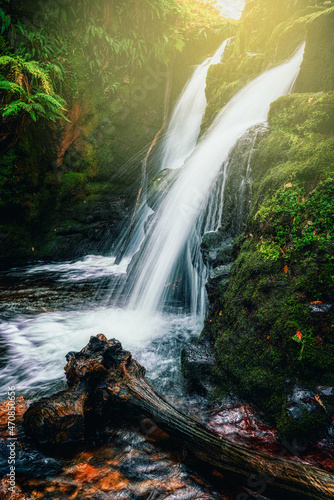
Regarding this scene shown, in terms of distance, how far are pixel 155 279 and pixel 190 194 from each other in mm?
2246

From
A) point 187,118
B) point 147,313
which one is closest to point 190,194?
point 147,313

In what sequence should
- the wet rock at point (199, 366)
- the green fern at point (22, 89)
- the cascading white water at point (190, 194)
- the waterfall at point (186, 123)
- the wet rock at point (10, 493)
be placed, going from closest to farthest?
the wet rock at point (10, 493), the wet rock at point (199, 366), the cascading white water at point (190, 194), the green fern at point (22, 89), the waterfall at point (186, 123)

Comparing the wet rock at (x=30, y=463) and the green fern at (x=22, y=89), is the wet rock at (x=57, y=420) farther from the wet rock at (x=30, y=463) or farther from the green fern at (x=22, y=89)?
the green fern at (x=22, y=89)

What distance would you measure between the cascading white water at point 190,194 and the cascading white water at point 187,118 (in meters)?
2.32

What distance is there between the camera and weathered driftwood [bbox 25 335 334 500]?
1749mm

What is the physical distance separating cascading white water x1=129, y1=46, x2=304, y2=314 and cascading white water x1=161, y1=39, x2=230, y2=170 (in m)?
2.32

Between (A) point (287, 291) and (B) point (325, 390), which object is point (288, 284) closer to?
(A) point (287, 291)

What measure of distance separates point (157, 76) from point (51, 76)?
4599 millimetres

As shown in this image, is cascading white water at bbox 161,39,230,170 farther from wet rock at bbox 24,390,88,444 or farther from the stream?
wet rock at bbox 24,390,88,444

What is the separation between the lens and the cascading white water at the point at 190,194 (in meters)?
5.62

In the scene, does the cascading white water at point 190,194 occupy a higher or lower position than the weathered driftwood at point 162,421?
higher

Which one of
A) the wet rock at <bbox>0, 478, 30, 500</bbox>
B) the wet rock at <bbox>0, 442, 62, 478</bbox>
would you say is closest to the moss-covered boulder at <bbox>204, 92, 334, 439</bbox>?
the wet rock at <bbox>0, 442, 62, 478</bbox>

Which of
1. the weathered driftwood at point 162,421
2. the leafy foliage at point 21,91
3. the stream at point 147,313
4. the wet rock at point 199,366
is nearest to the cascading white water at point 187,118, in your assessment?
the stream at point 147,313

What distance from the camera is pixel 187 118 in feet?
33.6
